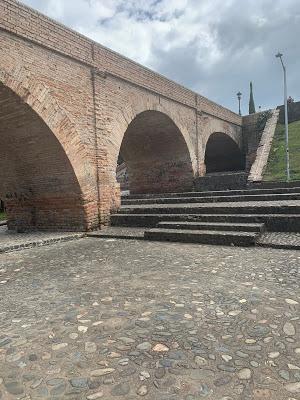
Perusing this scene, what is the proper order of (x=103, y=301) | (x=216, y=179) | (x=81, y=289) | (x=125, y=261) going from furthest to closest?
(x=216, y=179) → (x=125, y=261) → (x=81, y=289) → (x=103, y=301)

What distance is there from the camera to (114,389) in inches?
77.0

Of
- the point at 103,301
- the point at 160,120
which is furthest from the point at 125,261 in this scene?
the point at 160,120

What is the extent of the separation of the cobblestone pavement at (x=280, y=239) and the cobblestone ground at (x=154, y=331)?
60 cm

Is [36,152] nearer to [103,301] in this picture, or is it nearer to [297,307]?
[103,301]

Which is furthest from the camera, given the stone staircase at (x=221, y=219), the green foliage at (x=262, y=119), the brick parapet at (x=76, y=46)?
the green foliage at (x=262, y=119)

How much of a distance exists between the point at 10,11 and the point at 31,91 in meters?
1.57

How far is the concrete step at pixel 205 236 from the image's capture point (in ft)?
19.4

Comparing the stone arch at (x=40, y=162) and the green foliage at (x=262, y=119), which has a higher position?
the green foliage at (x=262, y=119)

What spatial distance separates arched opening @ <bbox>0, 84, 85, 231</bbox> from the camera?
744 cm

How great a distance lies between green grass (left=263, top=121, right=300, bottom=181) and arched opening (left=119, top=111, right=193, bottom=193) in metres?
3.55

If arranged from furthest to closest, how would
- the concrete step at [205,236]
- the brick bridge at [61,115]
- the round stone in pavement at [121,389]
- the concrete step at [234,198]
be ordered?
the concrete step at [234,198] → the brick bridge at [61,115] → the concrete step at [205,236] → the round stone in pavement at [121,389]

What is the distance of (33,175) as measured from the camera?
8.70 metres

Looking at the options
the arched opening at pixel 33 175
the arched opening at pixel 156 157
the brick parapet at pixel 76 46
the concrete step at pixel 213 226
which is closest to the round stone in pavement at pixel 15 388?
the concrete step at pixel 213 226

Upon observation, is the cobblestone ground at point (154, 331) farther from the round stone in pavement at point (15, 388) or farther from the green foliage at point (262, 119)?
the green foliage at point (262, 119)
